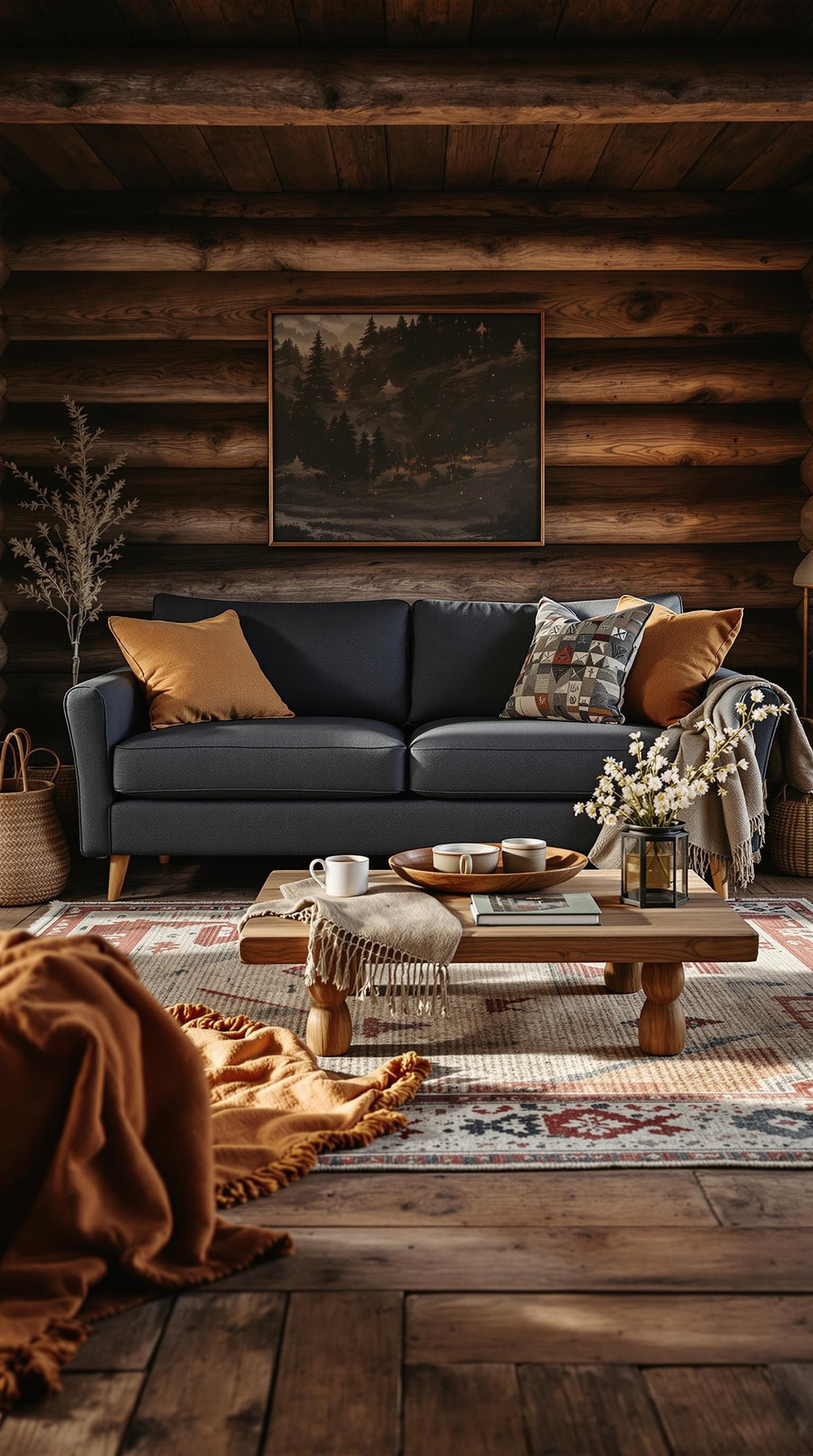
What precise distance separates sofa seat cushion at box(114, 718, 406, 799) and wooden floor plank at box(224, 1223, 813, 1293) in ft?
6.29

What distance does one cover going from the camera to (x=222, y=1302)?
57.2 inches

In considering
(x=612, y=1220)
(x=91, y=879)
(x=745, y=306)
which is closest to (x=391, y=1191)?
(x=612, y=1220)

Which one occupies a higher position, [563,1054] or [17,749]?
[17,749]

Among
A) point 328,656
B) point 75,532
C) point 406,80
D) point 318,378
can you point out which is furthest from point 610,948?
point 318,378

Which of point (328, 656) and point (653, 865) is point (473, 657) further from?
point (653, 865)

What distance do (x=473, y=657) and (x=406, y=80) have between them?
182 centimetres

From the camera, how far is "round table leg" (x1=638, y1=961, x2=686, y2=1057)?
2.26 meters

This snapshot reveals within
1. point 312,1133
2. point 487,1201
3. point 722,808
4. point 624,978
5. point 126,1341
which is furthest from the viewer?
point 722,808

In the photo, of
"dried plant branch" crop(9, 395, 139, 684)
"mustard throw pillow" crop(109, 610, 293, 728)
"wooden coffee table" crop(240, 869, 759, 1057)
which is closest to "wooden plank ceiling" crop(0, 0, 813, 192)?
"dried plant branch" crop(9, 395, 139, 684)

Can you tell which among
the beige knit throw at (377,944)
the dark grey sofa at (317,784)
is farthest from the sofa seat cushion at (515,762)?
the beige knit throw at (377,944)

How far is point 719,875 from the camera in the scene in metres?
3.37

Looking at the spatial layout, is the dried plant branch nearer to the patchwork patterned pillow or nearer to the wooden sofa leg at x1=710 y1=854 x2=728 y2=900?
the patchwork patterned pillow

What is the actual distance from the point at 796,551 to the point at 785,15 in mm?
1905

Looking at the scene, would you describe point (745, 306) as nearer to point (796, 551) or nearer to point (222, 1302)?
point (796, 551)
